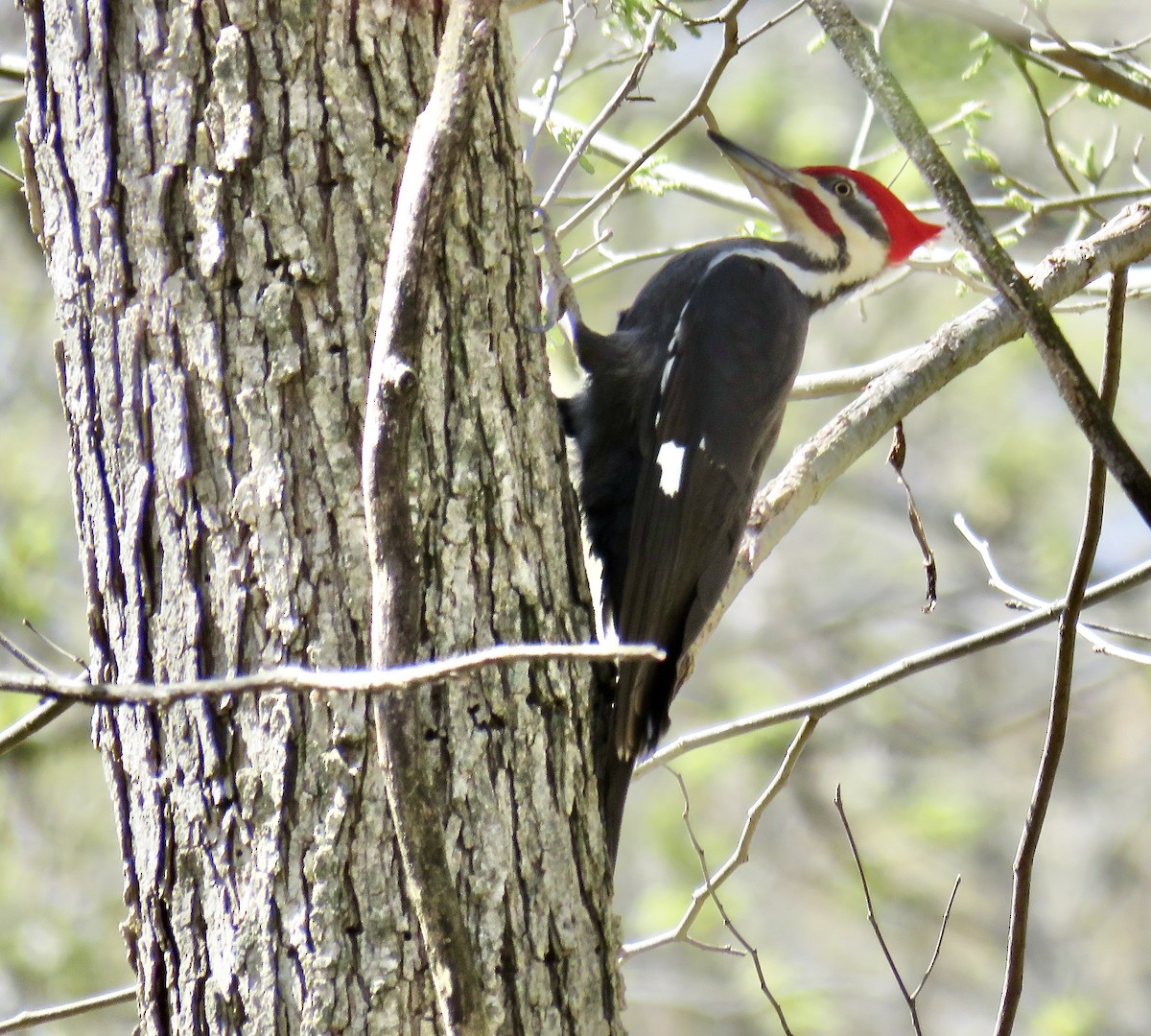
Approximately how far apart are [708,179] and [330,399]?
2065mm

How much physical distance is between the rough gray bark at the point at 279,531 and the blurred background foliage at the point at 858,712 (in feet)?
15.1

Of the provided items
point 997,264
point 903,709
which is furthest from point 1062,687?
point 903,709

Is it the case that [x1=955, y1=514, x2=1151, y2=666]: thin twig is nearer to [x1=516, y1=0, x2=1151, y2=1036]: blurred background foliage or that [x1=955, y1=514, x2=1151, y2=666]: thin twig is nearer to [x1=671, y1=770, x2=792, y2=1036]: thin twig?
[x1=671, y1=770, x2=792, y2=1036]: thin twig

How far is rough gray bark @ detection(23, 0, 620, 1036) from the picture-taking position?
1.51 m

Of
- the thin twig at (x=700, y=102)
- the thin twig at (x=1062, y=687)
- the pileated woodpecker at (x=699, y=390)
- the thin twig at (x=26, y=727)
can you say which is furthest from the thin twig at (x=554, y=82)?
the thin twig at (x=26, y=727)

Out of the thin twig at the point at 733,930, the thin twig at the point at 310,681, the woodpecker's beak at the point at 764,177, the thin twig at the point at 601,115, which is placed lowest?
the thin twig at the point at 733,930

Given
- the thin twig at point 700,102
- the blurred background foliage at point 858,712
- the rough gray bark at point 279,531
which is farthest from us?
the blurred background foliage at point 858,712

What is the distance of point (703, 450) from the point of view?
2.57 metres

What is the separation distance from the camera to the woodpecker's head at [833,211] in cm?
309

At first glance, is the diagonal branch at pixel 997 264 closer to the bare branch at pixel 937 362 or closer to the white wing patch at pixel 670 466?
the bare branch at pixel 937 362

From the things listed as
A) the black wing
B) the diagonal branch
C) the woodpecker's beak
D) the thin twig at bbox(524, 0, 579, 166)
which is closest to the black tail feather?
the black wing

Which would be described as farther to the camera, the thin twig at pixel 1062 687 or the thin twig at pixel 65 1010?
the thin twig at pixel 65 1010

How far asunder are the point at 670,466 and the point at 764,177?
2.98 ft

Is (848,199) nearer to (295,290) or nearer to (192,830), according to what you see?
(295,290)
